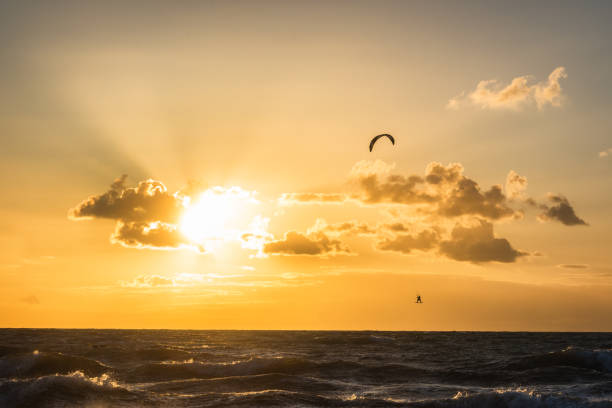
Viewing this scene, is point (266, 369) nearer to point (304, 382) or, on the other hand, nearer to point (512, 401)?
point (304, 382)

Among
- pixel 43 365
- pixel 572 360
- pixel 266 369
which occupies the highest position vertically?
pixel 572 360

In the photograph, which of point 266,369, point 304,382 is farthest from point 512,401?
point 266,369

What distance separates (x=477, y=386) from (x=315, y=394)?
10.4 metres

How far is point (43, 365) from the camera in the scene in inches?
1544

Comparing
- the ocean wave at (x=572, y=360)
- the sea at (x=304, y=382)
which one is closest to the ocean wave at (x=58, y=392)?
the sea at (x=304, y=382)

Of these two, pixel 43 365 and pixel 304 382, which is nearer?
pixel 304 382

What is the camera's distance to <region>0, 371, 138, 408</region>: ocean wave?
2450 cm

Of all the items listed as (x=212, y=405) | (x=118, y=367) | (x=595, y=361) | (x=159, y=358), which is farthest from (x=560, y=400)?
(x=159, y=358)

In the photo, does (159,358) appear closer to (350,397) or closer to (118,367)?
(118,367)

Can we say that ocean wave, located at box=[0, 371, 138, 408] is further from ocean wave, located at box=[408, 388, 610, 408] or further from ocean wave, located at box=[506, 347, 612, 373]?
ocean wave, located at box=[506, 347, 612, 373]

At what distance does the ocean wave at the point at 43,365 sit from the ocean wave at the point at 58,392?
36.8 feet

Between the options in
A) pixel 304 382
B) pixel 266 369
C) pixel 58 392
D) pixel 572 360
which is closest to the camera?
pixel 58 392

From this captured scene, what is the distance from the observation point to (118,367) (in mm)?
41875

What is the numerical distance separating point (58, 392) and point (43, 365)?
603 inches
